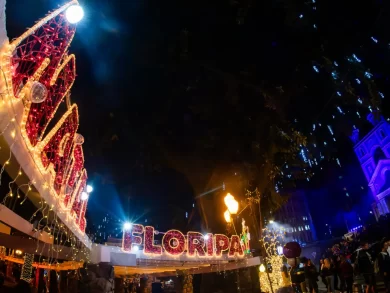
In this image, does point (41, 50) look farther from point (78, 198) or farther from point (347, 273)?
point (347, 273)

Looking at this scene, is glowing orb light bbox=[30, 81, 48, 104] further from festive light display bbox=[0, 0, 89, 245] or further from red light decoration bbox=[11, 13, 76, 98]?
red light decoration bbox=[11, 13, 76, 98]

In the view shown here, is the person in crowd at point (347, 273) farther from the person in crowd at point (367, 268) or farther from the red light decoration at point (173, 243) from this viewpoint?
the red light decoration at point (173, 243)

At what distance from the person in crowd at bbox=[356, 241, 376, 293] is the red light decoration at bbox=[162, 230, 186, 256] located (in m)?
7.23

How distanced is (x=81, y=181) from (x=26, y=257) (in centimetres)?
257

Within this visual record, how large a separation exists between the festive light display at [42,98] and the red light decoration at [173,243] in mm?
6198

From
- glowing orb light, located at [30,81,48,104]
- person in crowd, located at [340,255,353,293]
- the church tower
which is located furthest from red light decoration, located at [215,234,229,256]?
the church tower

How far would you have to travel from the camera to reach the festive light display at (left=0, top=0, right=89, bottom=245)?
12.6ft

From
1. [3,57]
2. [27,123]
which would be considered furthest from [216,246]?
[3,57]

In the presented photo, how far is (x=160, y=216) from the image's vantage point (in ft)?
71.8

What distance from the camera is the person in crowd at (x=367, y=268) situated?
755 cm

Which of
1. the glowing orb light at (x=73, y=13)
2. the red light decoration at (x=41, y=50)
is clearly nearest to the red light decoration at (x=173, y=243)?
the red light decoration at (x=41, y=50)

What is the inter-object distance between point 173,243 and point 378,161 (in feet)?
112

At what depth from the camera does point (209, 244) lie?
45.9 feet

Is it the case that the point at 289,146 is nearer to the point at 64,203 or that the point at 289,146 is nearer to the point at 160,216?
the point at 64,203
